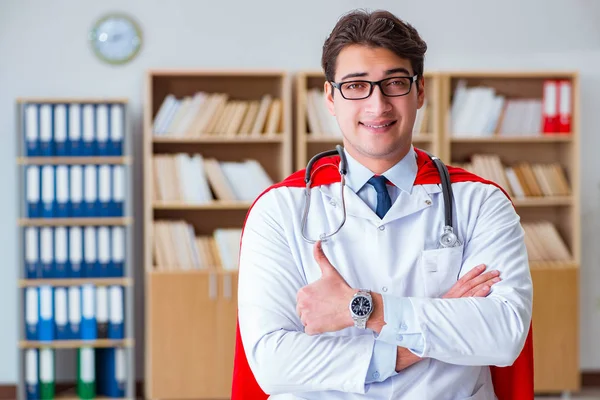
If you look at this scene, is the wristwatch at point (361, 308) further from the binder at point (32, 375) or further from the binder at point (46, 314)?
the binder at point (32, 375)

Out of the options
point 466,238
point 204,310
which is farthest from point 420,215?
point 204,310

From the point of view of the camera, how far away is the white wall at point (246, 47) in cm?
511

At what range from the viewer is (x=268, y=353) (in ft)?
5.59

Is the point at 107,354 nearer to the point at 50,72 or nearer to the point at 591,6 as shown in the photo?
the point at 50,72

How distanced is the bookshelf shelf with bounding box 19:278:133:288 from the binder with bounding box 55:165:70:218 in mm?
371

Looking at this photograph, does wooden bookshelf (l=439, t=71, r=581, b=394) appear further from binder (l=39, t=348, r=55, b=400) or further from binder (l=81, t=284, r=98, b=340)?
binder (l=39, t=348, r=55, b=400)

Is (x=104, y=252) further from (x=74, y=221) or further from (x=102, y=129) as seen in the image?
(x=102, y=129)

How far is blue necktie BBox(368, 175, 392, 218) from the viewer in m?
1.84

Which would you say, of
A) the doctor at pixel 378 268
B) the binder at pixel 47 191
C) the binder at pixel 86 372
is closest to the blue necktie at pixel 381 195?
the doctor at pixel 378 268

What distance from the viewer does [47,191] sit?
471 centimetres

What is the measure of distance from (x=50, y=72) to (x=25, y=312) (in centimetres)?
147

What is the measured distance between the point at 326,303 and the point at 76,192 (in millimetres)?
3331

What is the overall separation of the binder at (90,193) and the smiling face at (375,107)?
3.15 metres

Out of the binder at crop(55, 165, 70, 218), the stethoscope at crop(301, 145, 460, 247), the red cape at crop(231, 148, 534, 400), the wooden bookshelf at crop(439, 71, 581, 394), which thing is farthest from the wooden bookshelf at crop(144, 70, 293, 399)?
the stethoscope at crop(301, 145, 460, 247)
